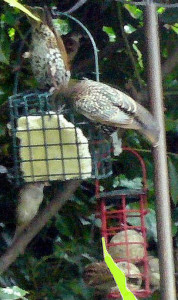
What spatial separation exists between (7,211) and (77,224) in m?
0.20

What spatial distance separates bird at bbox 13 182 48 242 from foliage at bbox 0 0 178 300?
19cm

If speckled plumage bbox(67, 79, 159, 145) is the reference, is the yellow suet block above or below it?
below

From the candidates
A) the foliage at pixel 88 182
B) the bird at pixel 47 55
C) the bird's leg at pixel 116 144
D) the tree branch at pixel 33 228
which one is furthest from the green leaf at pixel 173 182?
the bird at pixel 47 55

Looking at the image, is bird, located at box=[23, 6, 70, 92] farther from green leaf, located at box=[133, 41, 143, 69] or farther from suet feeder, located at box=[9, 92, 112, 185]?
green leaf, located at box=[133, 41, 143, 69]

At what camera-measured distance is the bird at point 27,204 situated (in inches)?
60.6

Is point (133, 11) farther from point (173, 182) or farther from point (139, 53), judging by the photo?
point (173, 182)

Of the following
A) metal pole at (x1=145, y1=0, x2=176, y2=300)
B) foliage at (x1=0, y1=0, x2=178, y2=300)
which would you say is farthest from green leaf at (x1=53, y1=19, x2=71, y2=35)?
metal pole at (x1=145, y1=0, x2=176, y2=300)

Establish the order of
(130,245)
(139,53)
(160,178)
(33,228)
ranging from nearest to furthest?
(160,178) → (33,228) → (130,245) → (139,53)

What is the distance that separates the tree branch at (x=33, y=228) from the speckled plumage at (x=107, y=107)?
18 centimetres

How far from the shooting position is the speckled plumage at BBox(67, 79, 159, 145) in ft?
4.71

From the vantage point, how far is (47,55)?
1.48 m

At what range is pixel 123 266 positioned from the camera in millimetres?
1547

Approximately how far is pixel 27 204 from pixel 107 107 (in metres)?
0.30

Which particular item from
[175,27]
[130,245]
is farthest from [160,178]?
[175,27]
